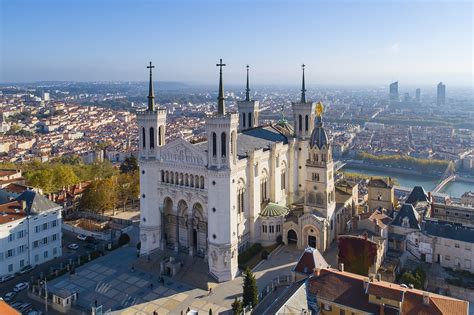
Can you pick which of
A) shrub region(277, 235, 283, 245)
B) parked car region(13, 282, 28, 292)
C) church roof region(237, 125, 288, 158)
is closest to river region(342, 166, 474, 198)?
church roof region(237, 125, 288, 158)

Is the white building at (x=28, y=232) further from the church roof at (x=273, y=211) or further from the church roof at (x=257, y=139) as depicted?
the church roof at (x=273, y=211)

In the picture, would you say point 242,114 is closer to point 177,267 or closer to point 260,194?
point 260,194

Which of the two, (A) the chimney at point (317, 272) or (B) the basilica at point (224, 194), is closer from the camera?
(A) the chimney at point (317, 272)

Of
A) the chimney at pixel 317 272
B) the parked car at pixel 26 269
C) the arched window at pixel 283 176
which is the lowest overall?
the parked car at pixel 26 269

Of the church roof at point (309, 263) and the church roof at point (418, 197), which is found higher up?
the church roof at point (418, 197)

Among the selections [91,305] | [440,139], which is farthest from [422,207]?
[440,139]

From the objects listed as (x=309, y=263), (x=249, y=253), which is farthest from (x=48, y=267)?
(x=309, y=263)

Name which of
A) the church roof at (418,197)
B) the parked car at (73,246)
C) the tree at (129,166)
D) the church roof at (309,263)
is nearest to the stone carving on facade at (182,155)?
the church roof at (309,263)

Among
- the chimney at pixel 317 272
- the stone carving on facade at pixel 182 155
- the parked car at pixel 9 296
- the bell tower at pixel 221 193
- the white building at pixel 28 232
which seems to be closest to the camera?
the chimney at pixel 317 272

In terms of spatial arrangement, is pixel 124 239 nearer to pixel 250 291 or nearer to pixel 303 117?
pixel 250 291
